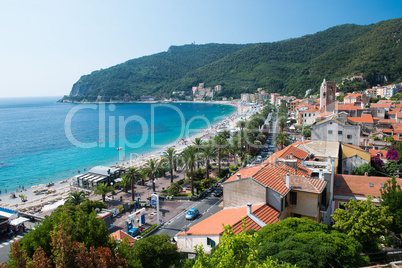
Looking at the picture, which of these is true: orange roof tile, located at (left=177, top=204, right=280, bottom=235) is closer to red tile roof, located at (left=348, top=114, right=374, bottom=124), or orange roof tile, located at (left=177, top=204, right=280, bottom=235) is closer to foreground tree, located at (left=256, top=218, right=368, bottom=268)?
foreground tree, located at (left=256, top=218, right=368, bottom=268)

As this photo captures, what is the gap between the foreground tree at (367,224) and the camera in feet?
41.3

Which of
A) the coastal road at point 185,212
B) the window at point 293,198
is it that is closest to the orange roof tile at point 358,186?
the window at point 293,198

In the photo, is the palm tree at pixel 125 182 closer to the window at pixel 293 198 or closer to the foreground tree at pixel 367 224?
the window at pixel 293 198

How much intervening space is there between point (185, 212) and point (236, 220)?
1088 centimetres

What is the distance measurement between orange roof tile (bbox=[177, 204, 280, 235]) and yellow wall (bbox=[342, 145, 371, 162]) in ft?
58.1

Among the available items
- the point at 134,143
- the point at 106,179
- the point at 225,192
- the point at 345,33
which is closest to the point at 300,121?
the point at 134,143

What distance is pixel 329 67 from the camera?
132m

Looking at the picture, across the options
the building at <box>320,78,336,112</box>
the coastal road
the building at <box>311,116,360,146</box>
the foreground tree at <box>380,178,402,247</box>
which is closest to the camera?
the foreground tree at <box>380,178,402,247</box>

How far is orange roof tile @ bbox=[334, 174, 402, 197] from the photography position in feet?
66.1

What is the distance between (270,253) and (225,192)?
8464 mm

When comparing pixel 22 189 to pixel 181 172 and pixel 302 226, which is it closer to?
pixel 181 172

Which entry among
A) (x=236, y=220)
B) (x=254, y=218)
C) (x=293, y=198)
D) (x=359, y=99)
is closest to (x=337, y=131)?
(x=293, y=198)

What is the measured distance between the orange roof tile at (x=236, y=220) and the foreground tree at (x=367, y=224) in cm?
353

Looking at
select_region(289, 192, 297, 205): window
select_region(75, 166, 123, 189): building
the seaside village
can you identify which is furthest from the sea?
select_region(289, 192, 297, 205): window
